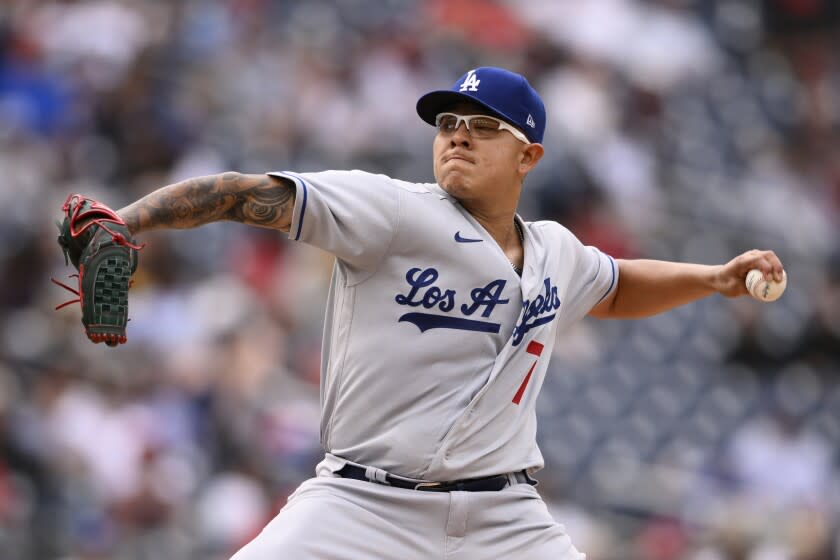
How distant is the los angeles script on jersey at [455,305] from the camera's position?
332cm

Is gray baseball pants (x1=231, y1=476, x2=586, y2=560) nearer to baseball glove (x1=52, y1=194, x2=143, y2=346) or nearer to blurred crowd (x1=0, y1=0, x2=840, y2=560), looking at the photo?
baseball glove (x1=52, y1=194, x2=143, y2=346)

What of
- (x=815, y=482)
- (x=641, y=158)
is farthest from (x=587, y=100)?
(x=815, y=482)

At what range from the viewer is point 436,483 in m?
3.34

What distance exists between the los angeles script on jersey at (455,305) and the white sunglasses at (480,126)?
411 mm

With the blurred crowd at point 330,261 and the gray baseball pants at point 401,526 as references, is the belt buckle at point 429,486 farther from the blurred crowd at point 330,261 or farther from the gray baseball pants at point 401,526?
the blurred crowd at point 330,261

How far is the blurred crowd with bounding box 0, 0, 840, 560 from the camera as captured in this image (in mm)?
6703

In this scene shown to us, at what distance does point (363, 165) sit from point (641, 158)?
259 cm

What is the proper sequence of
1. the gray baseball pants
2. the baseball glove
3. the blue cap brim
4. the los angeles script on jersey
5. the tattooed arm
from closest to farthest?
1. the baseball glove
2. the tattooed arm
3. the gray baseball pants
4. the los angeles script on jersey
5. the blue cap brim

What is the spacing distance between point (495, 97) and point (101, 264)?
1.23m

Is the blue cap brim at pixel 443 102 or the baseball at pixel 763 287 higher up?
the blue cap brim at pixel 443 102

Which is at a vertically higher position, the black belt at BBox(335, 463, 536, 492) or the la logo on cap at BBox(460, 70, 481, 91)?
the la logo on cap at BBox(460, 70, 481, 91)

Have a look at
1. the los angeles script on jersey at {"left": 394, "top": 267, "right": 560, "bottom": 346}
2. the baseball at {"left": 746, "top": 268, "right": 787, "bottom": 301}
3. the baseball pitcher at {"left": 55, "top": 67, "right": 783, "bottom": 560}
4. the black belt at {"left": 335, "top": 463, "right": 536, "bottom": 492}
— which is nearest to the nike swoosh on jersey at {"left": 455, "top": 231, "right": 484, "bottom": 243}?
the baseball pitcher at {"left": 55, "top": 67, "right": 783, "bottom": 560}

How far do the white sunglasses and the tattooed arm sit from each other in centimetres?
61

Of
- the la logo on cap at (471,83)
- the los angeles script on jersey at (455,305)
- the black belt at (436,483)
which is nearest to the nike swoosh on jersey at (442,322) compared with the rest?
the los angeles script on jersey at (455,305)
